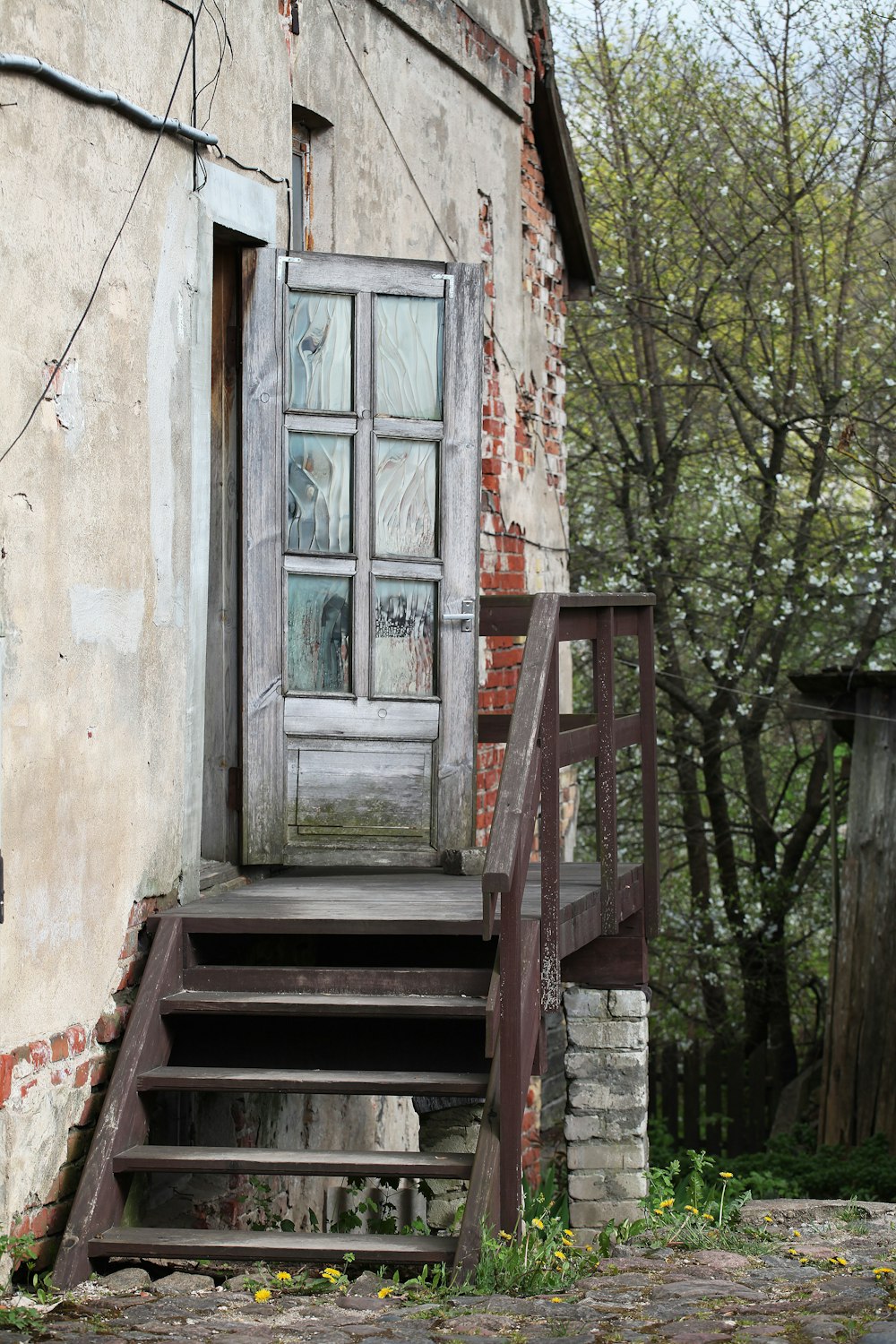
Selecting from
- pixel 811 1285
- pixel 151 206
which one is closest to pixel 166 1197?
pixel 811 1285

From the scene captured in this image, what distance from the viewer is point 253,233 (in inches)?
231

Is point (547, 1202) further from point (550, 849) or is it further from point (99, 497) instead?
point (99, 497)

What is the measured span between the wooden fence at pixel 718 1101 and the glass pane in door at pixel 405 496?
7406 mm

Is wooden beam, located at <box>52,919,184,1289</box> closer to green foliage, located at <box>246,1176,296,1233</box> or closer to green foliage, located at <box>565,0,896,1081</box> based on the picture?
green foliage, located at <box>246,1176,296,1233</box>

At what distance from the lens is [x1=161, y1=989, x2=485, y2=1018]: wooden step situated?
4.86 meters

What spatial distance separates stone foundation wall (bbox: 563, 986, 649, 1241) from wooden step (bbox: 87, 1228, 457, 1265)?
164 cm

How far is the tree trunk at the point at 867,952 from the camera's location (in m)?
9.30

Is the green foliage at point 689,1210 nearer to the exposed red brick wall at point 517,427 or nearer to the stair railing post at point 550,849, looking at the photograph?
the stair railing post at point 550,849

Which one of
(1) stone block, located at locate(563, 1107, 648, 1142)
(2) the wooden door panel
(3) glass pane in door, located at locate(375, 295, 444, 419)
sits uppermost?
(3) glass pane in door, located at locate(375, 295, 444, 419)

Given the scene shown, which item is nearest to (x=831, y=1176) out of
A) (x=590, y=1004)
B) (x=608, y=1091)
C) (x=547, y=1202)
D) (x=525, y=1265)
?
(x=547, y=1202)

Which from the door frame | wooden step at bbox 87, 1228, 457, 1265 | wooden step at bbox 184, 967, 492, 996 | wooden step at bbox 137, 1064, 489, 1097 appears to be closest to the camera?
wooden step at bbox 87, 1228, 457, 1265

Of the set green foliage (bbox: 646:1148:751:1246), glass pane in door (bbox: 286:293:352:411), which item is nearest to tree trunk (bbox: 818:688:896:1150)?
green foliage (bbox: 646:1148:751:1246)

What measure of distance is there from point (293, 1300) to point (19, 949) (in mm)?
1162

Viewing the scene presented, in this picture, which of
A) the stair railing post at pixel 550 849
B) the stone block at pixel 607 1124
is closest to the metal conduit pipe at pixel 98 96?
the stair railing post at pixel 550 849
